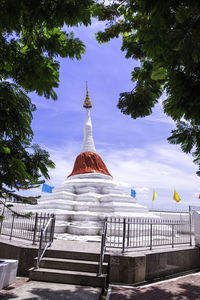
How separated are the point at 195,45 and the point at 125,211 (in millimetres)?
14255

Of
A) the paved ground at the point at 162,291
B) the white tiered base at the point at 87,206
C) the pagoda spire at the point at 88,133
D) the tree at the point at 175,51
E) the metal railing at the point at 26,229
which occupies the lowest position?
the paved ground at the point at 162,291

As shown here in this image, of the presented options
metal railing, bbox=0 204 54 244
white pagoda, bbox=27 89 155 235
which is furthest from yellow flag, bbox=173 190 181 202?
metal railing, bbox=0 204 54 244

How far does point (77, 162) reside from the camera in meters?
24.1

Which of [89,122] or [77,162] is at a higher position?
[89,122]

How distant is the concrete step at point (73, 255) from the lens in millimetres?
7790

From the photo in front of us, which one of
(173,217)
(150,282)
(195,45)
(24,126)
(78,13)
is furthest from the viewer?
(173,217)

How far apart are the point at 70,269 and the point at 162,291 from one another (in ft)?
9.99

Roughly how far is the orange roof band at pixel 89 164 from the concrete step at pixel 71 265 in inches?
577

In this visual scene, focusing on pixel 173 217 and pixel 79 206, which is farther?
pixel 173 217

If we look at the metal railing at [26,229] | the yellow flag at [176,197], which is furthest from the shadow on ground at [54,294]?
the yellow flag at [176,197]

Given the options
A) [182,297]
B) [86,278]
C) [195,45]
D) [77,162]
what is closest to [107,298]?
[86,278]

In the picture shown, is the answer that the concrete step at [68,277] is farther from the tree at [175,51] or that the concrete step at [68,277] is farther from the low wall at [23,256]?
the tree at [175,51]

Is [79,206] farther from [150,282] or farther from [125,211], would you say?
[150,282]

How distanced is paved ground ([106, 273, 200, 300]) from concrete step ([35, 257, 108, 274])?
33.7 inches
